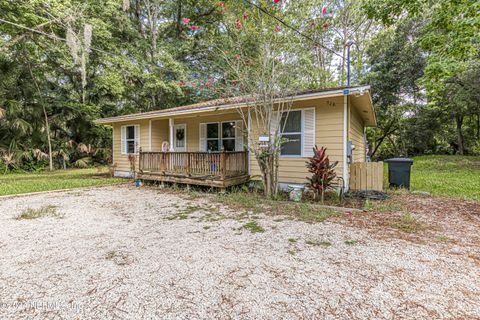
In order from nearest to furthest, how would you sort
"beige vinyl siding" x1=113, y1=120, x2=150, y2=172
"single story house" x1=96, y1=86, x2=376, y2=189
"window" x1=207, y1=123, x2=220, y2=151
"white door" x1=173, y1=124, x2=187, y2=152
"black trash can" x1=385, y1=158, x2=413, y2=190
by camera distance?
"single story house" x1=96, y1=86, x2=376, y2=189
"black trash can" x1=385, y1=158, x2=413, y2=190
"window" x1=207, y1=123, x2=220, y2=151
"white door" x1=173, y1=124, x2=187, y2=152
"beige vinyl siding" x1=113, y1=120, x2=150, y2=172

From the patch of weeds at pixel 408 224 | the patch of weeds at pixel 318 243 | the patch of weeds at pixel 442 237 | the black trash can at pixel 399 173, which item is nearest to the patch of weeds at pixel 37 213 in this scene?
the patch of weeds at pixel 318 243

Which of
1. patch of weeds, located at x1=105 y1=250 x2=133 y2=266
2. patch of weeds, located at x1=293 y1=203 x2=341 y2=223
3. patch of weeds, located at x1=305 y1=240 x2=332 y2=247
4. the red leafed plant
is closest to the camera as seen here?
Answer: patch of weeds, located at x1=105 y1=250 x2=133 y2=266

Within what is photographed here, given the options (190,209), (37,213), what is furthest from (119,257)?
(37,213)

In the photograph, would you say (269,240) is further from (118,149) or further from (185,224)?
(118,149)

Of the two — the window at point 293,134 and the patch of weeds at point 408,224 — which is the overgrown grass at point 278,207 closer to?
the patch of weeds at point 408,224

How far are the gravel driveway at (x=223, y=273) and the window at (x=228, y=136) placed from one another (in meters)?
4.51

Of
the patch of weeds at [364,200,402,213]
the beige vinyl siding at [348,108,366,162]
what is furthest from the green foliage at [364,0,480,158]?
the patch of weeds at [364,200,402,213]

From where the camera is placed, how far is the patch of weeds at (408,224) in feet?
11.9

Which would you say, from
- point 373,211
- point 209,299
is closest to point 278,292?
point 209,299

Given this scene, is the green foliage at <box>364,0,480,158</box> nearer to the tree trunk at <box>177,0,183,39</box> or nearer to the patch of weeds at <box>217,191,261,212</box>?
the patch of weeds at <box>217,191,261,212</box>

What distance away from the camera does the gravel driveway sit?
184 centimetres

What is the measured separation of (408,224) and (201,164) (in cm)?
491

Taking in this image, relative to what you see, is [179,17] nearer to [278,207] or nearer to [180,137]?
[180,137]

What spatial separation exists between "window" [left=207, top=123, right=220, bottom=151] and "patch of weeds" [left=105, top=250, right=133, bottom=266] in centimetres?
590
